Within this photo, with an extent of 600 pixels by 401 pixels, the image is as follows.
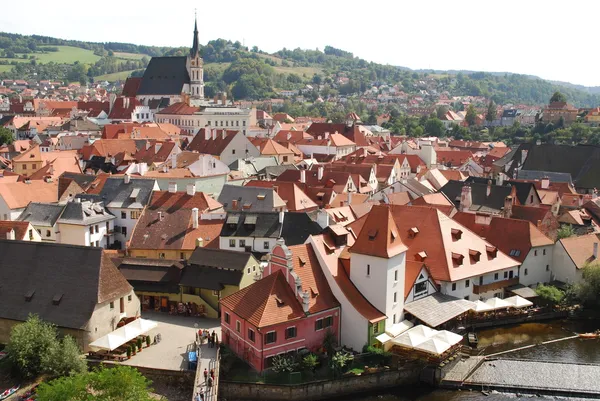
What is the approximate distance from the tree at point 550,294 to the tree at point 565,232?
28.1 ft

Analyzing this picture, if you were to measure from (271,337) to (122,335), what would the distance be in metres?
8.50

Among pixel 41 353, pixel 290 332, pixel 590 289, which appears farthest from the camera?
pixel 590 289

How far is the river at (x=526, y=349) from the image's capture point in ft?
112

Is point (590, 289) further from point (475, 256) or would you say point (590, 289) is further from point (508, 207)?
point (508, 207)

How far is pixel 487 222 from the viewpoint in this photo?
51969 millimetres

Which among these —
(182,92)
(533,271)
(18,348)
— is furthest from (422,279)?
(182,92)

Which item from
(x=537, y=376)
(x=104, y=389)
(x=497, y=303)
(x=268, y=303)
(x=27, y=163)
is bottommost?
(x=537, y=376)

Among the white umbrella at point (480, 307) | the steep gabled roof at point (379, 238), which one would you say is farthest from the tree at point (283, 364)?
the white umbrella at point (480, 307)

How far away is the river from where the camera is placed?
3419cm

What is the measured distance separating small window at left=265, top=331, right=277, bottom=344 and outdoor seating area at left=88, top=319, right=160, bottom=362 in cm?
748

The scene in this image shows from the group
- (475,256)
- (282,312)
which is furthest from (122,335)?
(475,256)

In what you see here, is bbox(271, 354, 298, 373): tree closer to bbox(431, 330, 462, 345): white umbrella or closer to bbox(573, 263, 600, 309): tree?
bbox(431, 330, 462, 345): white umbrella

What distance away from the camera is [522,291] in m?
46.8

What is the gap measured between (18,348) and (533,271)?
3629cm
